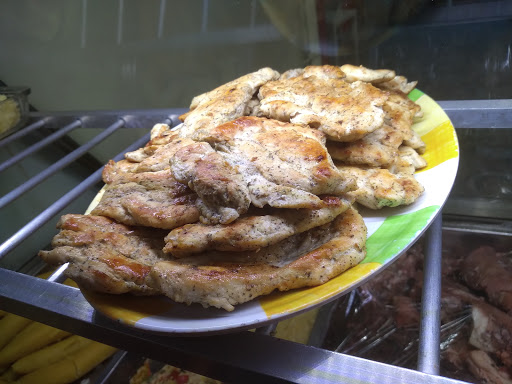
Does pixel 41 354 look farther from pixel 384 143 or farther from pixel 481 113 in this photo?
pixel 481 113

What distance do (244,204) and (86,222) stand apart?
47cm

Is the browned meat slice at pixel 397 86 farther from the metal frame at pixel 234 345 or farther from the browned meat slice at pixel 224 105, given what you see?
the metal frame at pixel 234 345

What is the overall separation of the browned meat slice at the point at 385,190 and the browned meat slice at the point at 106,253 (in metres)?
0.60

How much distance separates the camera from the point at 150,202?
3.53ft

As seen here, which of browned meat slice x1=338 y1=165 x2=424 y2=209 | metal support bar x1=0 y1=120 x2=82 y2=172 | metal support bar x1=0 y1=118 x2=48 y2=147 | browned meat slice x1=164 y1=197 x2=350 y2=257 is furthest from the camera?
metal support bar x1=0 y1=118 x2=48 y2=147


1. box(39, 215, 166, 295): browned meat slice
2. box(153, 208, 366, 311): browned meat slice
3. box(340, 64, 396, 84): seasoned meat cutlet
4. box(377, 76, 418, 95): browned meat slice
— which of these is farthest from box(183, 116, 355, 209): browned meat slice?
box(377, 76, 418, 95): browned meat slice

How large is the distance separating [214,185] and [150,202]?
0.24m

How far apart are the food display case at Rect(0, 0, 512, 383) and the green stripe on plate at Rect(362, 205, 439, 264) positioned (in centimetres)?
4

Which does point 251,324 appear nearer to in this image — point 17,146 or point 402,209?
point 402,209

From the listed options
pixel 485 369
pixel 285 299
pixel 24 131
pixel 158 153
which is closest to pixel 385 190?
pixel 285 299

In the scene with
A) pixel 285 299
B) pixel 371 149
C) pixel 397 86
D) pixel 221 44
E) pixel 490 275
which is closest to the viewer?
pixel 285 299

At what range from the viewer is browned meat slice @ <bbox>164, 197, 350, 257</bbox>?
0.90 metres

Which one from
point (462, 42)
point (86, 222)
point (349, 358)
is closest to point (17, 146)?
point (86, 222)

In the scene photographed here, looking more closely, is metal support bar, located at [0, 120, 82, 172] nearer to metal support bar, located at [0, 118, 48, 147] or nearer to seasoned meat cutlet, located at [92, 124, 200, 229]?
metal support bar, located at [0, 118, 48, 147]
